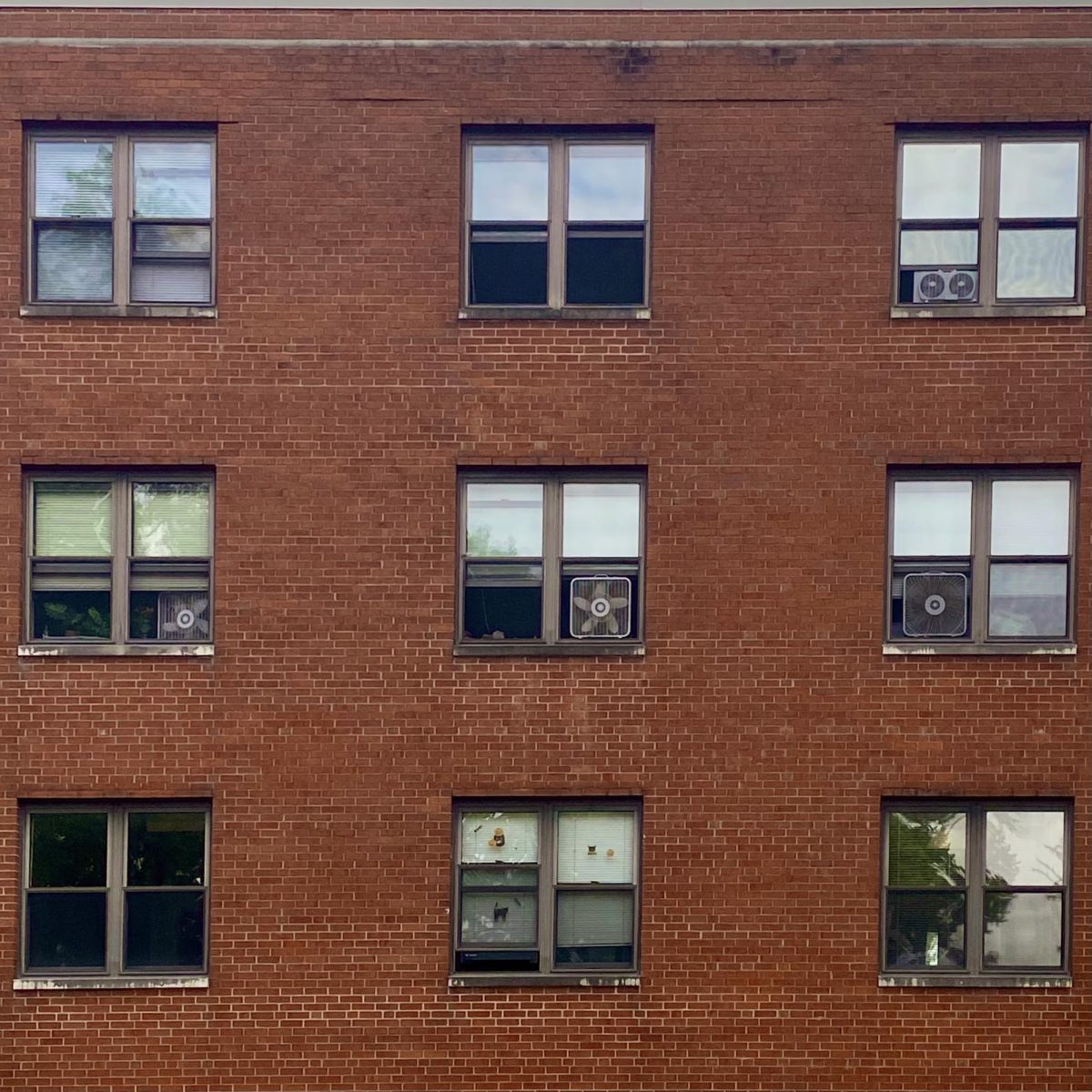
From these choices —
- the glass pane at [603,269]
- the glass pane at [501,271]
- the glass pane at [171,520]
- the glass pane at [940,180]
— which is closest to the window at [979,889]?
the glass pane at [603,269]

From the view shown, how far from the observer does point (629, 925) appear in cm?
1187

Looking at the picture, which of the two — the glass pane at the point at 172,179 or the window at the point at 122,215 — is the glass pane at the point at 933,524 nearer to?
the window at the point at 122,215

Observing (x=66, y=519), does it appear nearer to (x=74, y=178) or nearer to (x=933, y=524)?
(x=74, y=178)

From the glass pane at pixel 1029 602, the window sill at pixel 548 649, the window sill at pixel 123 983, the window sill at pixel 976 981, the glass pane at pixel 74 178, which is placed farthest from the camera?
the glass pane at pixel 74 178

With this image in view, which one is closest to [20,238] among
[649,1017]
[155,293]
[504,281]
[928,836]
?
[155,293]

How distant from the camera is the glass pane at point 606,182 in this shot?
39.5 ft

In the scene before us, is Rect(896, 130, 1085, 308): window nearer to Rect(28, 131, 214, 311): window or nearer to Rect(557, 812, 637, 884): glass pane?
Rect(557, 812, 637, 884): glass pane

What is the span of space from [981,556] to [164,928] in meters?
8.49

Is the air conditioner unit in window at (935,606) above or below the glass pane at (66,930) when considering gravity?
above

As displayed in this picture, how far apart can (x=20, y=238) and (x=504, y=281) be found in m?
4.58

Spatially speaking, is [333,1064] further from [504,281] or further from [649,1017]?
[504,281]

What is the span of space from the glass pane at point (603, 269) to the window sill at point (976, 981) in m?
6.83

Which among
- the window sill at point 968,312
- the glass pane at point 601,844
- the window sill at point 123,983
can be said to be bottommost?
the window sill at point 123,983

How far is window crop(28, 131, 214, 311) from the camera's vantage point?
11961mm
